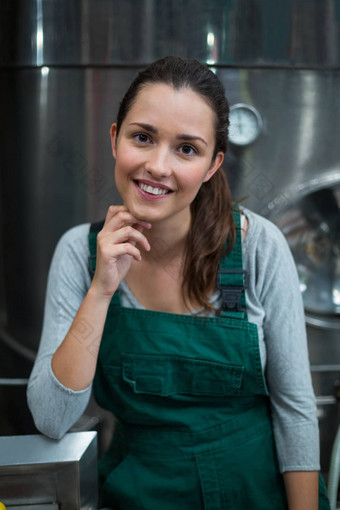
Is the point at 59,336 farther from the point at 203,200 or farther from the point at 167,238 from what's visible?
the point at 203,200

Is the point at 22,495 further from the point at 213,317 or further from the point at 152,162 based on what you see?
the point at 152,162

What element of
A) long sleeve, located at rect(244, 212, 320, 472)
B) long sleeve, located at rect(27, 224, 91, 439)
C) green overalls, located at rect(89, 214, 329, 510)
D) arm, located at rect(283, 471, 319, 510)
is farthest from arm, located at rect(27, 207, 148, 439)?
arm, located at rect(283, 471, 319, 510)

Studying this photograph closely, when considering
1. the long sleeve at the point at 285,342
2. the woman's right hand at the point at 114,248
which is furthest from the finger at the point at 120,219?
the long sleeve at the point at 285,342

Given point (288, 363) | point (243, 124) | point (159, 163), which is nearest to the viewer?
point (159, 163)

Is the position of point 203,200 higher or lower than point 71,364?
higher

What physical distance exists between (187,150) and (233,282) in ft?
0.95

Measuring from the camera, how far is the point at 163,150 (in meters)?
0.97

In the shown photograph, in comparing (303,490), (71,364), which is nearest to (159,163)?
(71,364)

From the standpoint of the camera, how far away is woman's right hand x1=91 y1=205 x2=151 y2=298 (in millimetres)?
997

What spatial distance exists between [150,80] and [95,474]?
0.72m

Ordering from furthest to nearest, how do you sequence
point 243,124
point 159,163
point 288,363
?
point 243,124
point 288,363
point 159,163

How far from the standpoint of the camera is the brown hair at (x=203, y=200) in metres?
1.01

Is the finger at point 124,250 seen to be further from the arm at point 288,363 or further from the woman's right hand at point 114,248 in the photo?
the arm at point 288,363

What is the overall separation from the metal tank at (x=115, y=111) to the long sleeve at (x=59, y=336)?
15.1 inches
